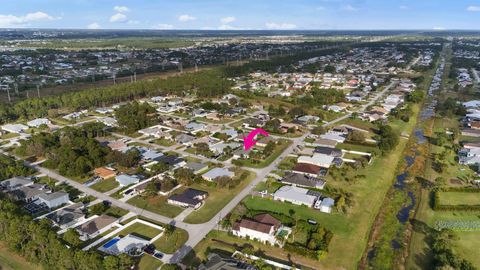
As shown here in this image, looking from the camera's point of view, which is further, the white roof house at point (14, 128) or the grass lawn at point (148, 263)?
the white roof house at point (14, 128)

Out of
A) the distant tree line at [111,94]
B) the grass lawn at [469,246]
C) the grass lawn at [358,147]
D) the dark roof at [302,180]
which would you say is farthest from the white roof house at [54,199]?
the distant tree line at [111,94]

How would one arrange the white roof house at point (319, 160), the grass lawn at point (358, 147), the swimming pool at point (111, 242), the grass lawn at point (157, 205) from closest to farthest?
the swimming pool at point (111, 242)
the grass lawn at point (157, 205)
the white roof house at point (319, 160)
the grass lawn at point (358, 147)

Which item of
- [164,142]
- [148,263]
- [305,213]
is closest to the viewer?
[148,263]

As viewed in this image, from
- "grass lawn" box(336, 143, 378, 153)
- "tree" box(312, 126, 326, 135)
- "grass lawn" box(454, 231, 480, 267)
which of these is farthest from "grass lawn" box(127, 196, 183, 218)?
"tree" box(312, 126, 326, 135)

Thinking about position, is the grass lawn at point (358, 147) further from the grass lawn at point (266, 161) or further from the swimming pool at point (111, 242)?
the swimming pool at point (111, 242)

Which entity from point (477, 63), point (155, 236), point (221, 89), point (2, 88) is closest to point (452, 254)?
point (155, 236)

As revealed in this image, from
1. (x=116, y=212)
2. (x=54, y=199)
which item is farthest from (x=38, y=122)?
(x=116, y=212)

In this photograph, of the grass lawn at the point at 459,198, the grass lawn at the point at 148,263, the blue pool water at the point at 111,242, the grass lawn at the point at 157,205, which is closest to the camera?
the grass lawn at the point at 148,263

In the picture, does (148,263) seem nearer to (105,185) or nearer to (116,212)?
(116,212)
